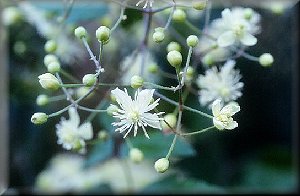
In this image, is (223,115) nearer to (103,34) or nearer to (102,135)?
(103,34)

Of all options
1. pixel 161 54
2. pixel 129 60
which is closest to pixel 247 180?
pixel 161 54

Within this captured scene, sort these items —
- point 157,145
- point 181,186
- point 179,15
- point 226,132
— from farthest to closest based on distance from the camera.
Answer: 1. point 226,132
2. point 181,186
3. point 157,145
4. point 179,15

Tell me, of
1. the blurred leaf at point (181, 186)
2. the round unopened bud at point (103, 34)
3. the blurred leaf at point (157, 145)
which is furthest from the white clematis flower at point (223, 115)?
the blurred leaf at point (181, 186)

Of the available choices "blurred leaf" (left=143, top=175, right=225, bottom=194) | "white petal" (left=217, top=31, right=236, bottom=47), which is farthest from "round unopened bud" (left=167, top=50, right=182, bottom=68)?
"blurred leaf" (left=143, top=175, right=225, bottom=194)

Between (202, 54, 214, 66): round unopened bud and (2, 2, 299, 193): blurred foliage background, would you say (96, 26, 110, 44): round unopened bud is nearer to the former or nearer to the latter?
(202, 54, 214, 66): round unopened bud

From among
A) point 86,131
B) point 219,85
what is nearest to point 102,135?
point 86,131

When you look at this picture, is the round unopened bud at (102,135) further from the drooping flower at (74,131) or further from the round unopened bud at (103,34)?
the round unopened bud at (103,34)

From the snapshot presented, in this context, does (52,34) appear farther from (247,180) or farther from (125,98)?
(247,180)
